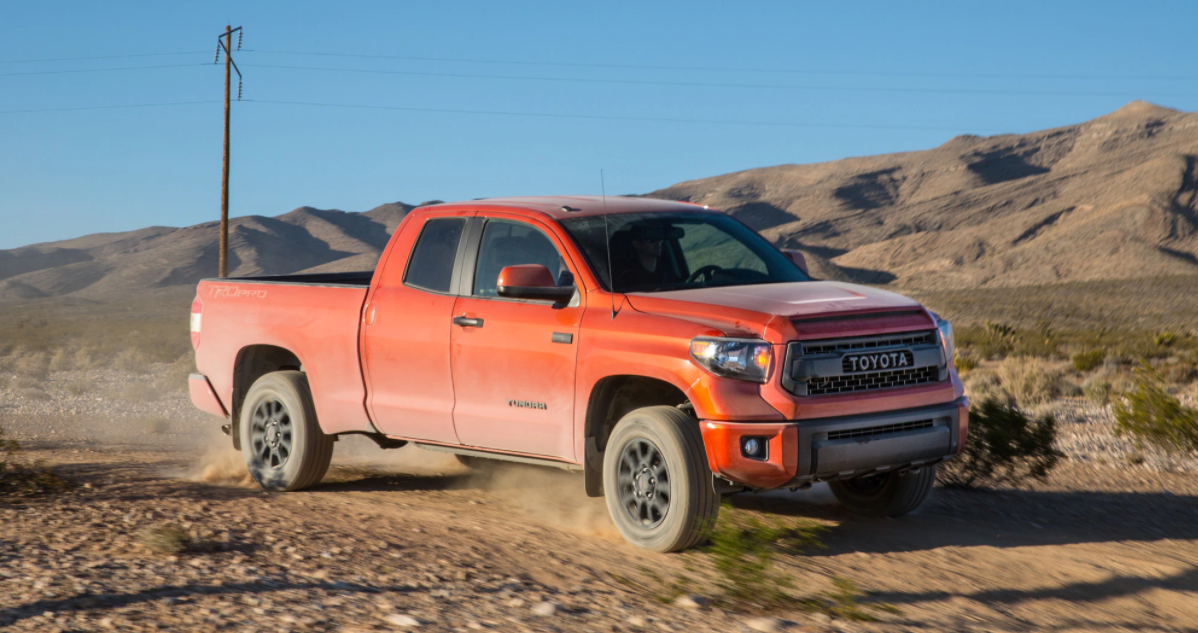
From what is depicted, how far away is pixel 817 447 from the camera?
5.38 meters

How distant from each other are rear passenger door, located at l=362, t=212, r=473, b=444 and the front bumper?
78.9 inches

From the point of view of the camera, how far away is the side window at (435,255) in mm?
6879

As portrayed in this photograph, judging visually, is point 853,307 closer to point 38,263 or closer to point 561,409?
point 561,409

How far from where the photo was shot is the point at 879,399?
5.58 meters

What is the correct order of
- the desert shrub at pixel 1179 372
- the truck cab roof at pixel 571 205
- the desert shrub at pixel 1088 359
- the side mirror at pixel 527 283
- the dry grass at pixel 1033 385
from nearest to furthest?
the side mirror at pixel 527 283
the truck cab roof at pixel 571 205
the dry grass at pixel 1033 385
the desert shrub at pixel 1179 372
the desert shrub at pixel 1088 359

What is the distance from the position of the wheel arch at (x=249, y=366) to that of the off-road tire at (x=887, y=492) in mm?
4103

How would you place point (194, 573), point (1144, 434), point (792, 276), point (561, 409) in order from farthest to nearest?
1. point (1144, 434)
2. point (792, 276)
3. point (561, 409)
4. point (194, 573)

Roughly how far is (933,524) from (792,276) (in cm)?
178

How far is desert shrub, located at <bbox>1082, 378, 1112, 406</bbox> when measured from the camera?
14.3 m

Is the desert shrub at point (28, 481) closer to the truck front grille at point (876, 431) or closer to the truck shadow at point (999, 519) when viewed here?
the truck shadow at point (999, 519)

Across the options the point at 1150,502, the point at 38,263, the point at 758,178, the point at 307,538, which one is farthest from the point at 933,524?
the point at 38,263

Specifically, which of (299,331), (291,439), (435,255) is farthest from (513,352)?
(291,439)

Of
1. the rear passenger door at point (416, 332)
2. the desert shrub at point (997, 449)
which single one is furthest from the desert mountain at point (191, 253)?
the rear passenger door at point (416, 332)

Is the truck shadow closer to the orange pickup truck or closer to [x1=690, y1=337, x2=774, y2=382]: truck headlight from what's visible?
the orange pickup truck
